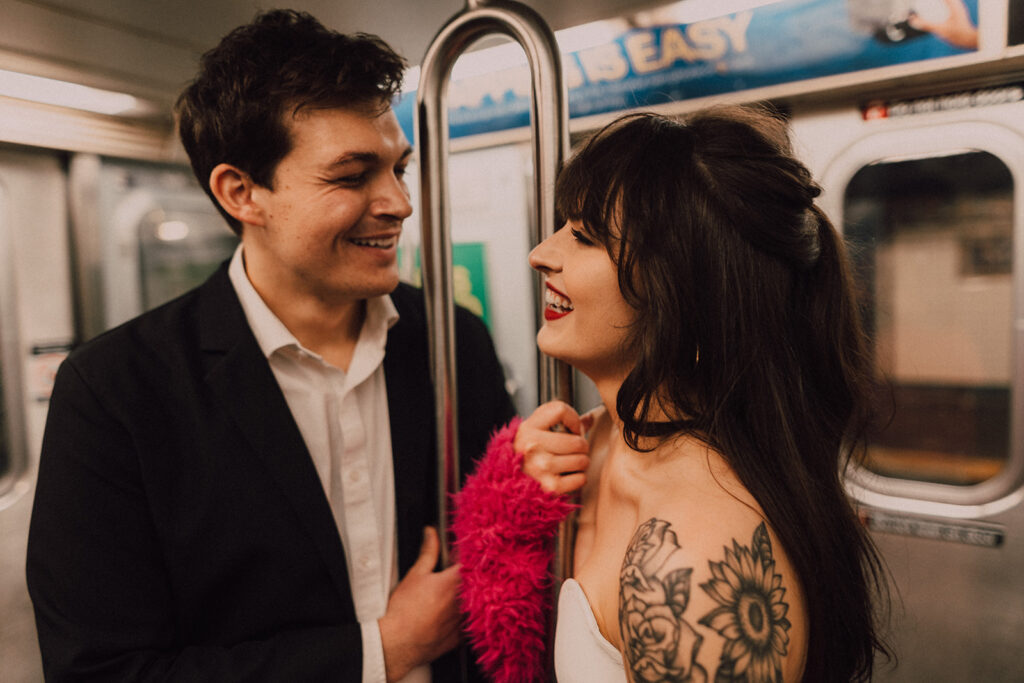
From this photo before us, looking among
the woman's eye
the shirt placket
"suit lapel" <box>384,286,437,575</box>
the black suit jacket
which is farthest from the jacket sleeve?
Answer: the woman's eye

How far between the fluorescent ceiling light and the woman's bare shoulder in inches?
74.6

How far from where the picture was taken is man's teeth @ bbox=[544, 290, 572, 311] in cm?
100

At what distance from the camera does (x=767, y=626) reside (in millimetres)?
787

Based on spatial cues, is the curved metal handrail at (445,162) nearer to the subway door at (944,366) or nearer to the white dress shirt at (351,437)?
the white dress shirt at (351,437)

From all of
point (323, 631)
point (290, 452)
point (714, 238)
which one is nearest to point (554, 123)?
point (714, 238)

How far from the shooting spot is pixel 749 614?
0.78 meters

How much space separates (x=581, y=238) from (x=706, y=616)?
53 centimetres

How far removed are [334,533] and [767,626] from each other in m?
0.77

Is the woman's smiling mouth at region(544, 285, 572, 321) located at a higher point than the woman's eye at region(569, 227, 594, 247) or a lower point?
lower

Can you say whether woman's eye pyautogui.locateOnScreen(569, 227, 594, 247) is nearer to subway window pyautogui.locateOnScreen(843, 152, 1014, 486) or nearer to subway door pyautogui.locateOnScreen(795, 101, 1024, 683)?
subway window pyautogui.locateOnScreen(843, 152, 1014, 486)

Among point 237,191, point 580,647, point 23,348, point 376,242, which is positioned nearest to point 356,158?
point 376,242

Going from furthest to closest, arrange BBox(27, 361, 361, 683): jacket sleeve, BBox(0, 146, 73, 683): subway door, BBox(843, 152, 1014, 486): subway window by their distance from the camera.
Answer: BBox(0, 146, 73, 683): subway door, BBox(843, 152, 1014, 486): subway window, BBox(27, 361, 361, 683): jacket sleeve

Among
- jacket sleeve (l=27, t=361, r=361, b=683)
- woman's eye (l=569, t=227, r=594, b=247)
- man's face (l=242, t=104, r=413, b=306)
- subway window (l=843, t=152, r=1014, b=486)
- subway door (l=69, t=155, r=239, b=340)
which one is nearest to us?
woman's eye (l=569, t=227, r=594, b=247)

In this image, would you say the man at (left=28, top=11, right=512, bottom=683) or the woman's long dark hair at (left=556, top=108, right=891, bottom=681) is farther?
the man at (left=28, top=11, right=512, bottom=683)
